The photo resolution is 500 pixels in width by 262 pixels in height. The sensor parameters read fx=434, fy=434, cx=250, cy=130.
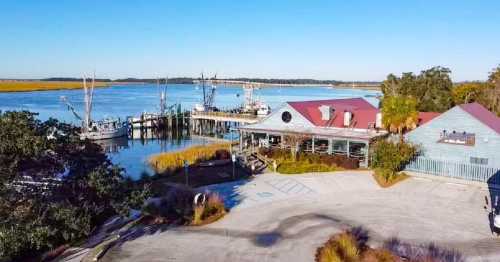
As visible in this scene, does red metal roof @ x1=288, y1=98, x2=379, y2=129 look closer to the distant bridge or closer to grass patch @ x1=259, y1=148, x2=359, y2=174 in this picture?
grass patch @ x1=259, y1=148, x2=359, y2=174

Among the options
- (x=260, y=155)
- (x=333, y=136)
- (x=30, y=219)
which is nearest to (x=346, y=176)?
(x=333, y=136)

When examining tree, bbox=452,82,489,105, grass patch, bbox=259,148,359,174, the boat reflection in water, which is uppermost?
tree, bbox=452,82,489,105

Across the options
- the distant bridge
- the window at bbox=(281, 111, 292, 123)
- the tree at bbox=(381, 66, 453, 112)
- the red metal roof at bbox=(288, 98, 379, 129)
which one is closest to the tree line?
the tree at bbox=(381, 66, 453, 112)

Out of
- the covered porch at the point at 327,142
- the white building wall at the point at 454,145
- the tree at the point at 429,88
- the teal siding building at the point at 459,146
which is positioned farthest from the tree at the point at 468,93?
the white building wall at the point at 454,145

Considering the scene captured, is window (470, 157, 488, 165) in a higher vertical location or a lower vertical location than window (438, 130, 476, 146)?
lower

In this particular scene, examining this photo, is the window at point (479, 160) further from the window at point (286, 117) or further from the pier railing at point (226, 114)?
the pier railing at point (226, 114)

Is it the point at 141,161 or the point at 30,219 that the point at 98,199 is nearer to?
the point at 30,219

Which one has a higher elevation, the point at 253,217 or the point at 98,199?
the point at 98,199
